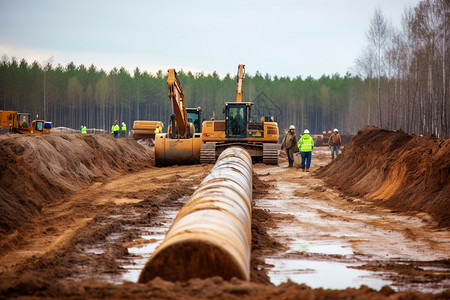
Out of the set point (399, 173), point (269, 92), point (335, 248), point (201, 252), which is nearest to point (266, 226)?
point (335, 248)

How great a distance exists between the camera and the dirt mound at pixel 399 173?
11953mm

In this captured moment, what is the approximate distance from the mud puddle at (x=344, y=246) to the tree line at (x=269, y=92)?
37598mm

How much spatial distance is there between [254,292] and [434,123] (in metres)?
42.5

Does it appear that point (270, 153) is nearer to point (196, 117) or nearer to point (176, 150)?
point (176, 150)

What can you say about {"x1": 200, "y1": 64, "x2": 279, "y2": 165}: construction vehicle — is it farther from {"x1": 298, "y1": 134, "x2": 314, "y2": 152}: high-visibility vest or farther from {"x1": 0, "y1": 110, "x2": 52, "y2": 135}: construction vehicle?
{"x1": 0, "y1": 110, "x2": 52, "y2": 135}: construction vehicle

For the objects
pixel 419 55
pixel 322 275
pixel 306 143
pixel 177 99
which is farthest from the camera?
pixel 419 55

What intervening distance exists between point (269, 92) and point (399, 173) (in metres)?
101

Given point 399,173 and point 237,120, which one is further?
point 237,120

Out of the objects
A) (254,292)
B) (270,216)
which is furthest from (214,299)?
(270,216)

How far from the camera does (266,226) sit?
33.0ft

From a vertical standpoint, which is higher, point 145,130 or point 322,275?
point 145,130

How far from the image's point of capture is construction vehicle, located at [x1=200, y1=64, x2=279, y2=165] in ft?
78.8

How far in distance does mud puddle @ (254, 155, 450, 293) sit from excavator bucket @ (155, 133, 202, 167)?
34.0 feet

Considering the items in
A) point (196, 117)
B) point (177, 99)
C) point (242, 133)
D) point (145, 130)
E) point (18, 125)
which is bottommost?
point (242, 133)
